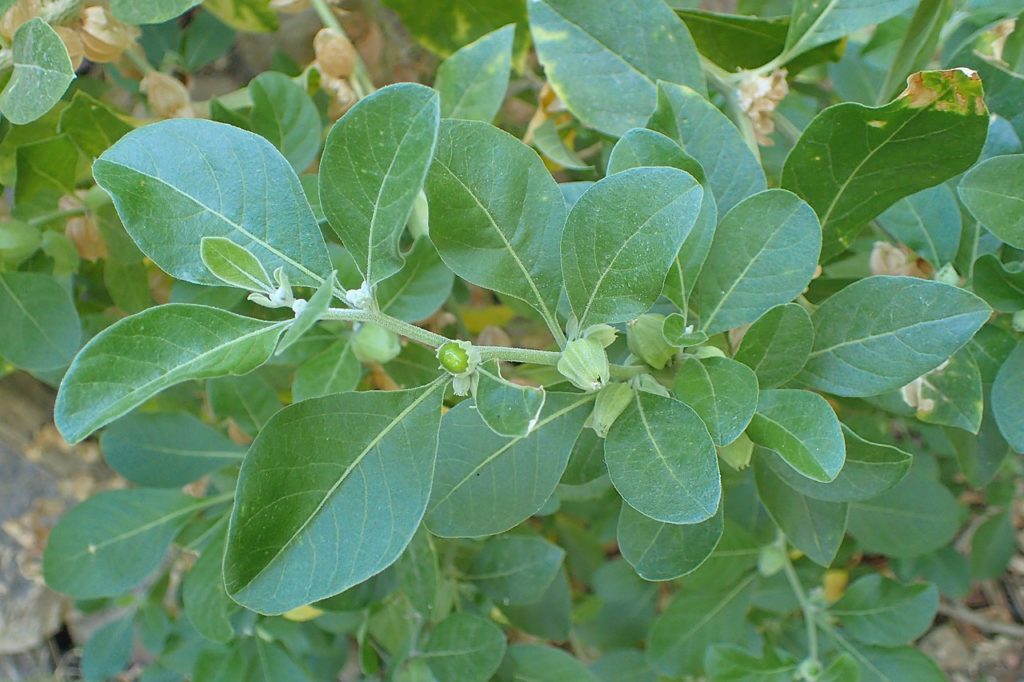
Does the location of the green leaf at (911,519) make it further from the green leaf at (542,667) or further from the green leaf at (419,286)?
the green leaf at (419,286)

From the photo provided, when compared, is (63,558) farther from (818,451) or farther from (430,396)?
(818,451)

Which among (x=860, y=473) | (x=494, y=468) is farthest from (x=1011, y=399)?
(x=494, y=468)

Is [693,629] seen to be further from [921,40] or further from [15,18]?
[15,18]

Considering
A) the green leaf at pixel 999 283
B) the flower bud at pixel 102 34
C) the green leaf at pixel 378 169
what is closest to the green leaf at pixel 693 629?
the green leaf at pixel 999 283

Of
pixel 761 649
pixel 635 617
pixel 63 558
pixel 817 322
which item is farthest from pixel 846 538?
pixel 63 558

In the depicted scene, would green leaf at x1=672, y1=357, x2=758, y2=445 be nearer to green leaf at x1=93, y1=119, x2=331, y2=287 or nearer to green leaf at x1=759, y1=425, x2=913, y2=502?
green leaf at x1=759, y1=425, x2=913, y2=502

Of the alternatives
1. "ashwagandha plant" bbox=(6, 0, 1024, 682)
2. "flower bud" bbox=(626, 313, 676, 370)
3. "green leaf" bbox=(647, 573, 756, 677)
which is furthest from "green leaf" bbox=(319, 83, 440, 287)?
"green leaf" bbox=(647, 573, 756, 677)
